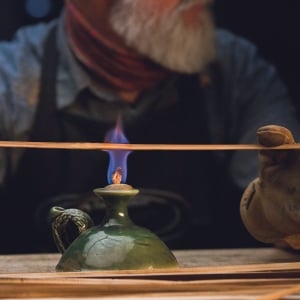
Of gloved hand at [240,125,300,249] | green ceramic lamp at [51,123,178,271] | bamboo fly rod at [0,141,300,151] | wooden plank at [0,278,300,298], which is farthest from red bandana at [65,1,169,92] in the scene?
wooden plank at [0,278,300,298]

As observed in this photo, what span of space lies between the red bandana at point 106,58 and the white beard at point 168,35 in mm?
50

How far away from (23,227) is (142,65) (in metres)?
0.61

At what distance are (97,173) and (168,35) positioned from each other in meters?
0.55

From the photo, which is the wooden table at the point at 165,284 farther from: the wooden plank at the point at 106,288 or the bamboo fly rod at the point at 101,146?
the bamboo fly rod at the point at 101,146

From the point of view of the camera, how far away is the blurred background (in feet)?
8.77

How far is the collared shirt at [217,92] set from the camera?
→ 8.12ft

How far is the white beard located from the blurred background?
80 millimetres

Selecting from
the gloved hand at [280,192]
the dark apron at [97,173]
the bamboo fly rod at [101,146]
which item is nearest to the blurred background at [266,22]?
the dark apron at [97,173]

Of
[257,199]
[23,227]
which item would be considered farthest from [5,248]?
[257,199]

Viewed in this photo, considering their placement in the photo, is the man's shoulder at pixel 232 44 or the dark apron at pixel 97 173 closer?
the dark apron at pixel 97 173

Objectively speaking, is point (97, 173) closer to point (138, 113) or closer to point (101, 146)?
point (138, 113)

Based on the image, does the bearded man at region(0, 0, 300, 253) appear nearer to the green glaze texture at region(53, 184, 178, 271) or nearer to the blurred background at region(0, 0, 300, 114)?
the blurred background at region(0, 0, 300, 114)

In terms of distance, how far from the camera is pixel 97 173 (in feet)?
8.10

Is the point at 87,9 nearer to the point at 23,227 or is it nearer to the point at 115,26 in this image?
the point at 115,26
